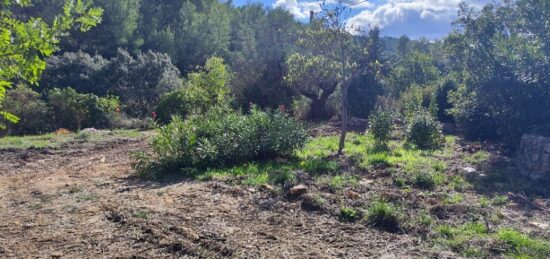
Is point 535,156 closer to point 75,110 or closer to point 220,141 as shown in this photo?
point 220,141

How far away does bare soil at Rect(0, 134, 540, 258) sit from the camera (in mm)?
4332

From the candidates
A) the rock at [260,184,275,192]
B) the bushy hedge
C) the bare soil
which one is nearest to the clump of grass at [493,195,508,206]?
the bare soil

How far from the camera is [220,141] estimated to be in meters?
7.75

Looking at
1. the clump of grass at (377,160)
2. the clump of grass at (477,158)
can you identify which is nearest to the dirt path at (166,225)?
the clump of grass at (377,160)

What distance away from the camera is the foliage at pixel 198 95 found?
46.5 feet

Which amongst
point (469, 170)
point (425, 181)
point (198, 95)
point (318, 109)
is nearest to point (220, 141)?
point (425, 181)

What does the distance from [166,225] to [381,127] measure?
6.44 metres

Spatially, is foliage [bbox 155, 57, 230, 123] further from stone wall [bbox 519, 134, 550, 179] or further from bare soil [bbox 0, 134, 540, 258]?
stone wall [bbox 519, 134, 550, 179]

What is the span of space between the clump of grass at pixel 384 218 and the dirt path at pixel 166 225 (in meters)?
0.17

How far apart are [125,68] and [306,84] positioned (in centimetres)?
751

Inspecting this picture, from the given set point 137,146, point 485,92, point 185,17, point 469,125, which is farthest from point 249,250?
point 185,17

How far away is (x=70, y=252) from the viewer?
439 cm

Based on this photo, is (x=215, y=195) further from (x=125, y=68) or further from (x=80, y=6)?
(x=125, y=68)

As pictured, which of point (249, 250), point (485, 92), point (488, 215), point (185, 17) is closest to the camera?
point (249, 250)
